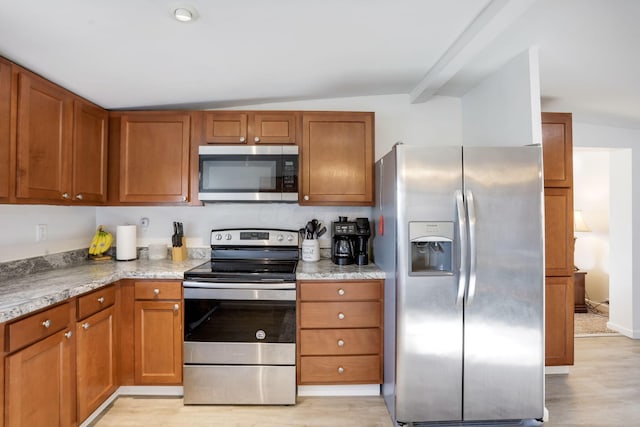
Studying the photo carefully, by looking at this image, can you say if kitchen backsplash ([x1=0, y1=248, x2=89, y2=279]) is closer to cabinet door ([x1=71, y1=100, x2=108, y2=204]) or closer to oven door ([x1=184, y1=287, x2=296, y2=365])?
cabinet door ([x1=71, y1=100, x2=108, y2=204])

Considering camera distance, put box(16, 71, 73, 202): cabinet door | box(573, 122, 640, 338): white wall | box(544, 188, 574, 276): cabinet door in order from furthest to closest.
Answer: box(573, 122, 640, 338): white wall, box(544, 188, 574, 276): cabinet door, box(16, 71, 73, 202): cabinet door

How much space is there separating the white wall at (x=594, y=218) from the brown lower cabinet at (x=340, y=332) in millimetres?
3899

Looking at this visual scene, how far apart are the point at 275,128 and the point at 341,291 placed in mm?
1322

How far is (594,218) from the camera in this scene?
431 centimetres

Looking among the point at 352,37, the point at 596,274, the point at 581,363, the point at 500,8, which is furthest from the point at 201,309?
the point at 596,274

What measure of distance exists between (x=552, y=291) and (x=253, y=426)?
2.41 meters

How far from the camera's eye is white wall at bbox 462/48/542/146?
196 centimetres

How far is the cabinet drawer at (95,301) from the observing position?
70.1 inches

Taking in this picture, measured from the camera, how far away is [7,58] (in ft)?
5.47

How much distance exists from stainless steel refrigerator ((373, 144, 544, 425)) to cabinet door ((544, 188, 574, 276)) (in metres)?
0.84

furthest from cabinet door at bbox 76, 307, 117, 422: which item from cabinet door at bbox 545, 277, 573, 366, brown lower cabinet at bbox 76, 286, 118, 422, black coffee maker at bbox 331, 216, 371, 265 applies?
cabinet door at bbox 545, 277, 573, 366

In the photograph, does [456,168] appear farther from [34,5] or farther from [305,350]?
[34,5]

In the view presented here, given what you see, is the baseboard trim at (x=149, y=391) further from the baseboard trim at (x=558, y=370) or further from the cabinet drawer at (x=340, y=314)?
the baseboard trim at (x=558, y=370)

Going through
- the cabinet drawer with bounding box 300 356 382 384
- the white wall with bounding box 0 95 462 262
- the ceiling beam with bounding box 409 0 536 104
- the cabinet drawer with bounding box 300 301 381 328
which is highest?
the ceiling beam with bounding box 409 0 536 104
